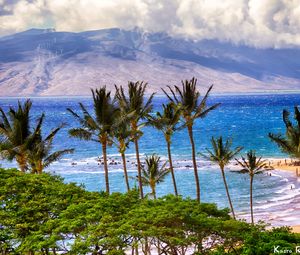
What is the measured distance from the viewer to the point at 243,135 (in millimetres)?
166125

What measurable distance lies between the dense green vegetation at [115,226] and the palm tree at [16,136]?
11.4 m

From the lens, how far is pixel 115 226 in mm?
18078

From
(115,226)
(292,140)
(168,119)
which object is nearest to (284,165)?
(168,119)

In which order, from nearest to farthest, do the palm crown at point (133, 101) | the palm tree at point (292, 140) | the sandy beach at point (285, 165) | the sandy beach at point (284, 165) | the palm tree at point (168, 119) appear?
1. the palm tree at point (292, 140)
2. the palm crown at point (133, 101)
3. the palm tree at point (168, 119)
4. the sandy beach at point (285, 165)
5. the sandy beach at point (284, 165)

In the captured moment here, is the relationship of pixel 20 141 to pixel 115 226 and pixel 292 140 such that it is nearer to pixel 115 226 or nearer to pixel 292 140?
pixel 115 226

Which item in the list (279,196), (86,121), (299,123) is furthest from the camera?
(279,196)

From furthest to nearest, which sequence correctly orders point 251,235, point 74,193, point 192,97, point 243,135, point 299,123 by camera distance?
point 243,135 → point 192,97 → point 299,123 → point 74,193 → point 251,235

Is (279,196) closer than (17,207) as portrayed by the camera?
No

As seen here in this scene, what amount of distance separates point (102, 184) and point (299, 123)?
5347cm

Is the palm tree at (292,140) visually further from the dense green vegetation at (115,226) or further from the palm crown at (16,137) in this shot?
the palm crown at (16,137)

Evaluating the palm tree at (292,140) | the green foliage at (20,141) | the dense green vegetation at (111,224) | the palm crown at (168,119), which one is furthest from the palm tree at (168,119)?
the dense green vegetation at (111,224)

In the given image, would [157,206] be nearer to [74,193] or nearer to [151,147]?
[74,193]

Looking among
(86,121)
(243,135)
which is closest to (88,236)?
(86,121)

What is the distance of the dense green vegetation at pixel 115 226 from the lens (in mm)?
17156
